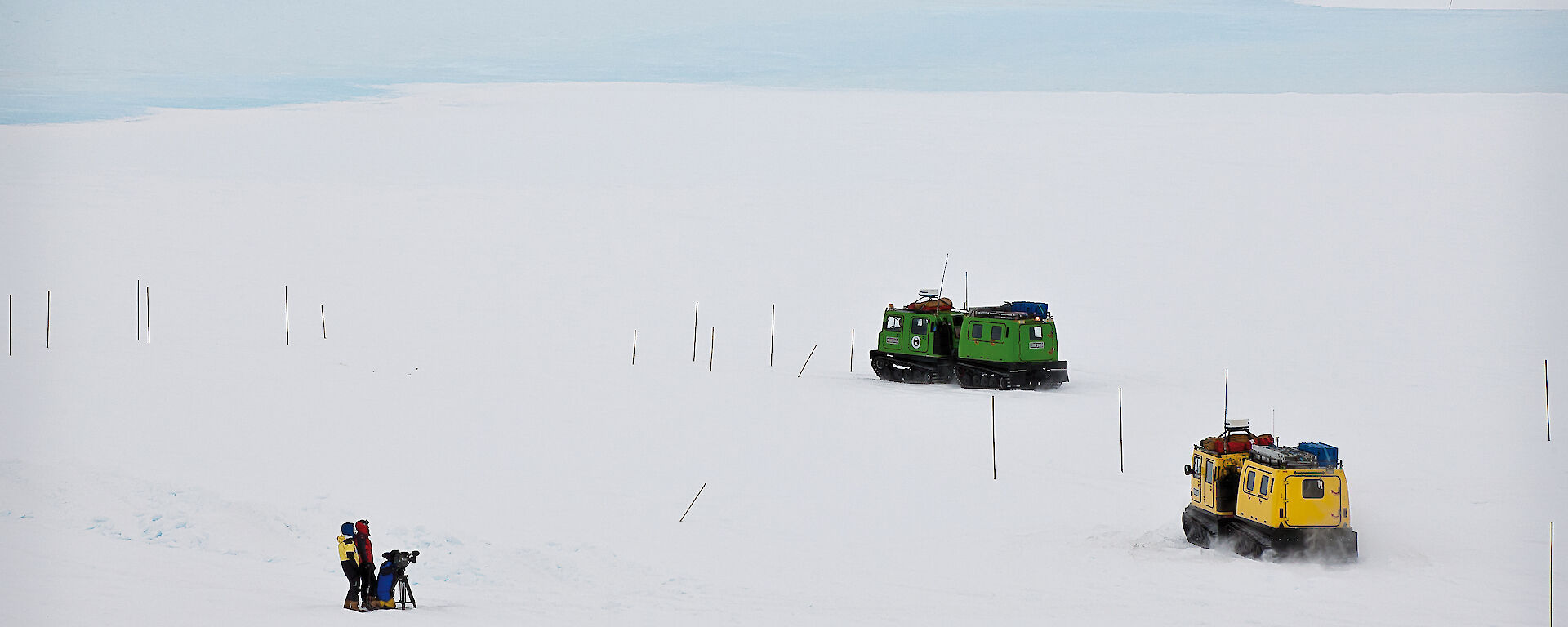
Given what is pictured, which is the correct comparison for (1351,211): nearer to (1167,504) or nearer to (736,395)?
(736,395)

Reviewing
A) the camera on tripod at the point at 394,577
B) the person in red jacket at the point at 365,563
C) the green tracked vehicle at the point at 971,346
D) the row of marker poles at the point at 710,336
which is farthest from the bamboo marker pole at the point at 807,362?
the person in red jacket at the point at 365,563

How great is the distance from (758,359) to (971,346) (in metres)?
5.40

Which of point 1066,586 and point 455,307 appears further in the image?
point 455,307

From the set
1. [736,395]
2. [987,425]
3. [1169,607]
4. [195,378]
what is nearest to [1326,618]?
[1169,607]

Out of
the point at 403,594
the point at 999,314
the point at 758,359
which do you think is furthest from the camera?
the point at 758,359

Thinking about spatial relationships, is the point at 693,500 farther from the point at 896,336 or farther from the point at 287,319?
the point at 287,319

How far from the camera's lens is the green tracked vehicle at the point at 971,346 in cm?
2894

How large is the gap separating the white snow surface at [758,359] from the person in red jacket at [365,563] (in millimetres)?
351

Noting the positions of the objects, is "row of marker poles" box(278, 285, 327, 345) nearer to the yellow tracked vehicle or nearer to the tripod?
the yellow tracked vehicle

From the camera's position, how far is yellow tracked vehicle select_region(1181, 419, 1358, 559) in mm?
16188

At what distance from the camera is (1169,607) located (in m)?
15.2

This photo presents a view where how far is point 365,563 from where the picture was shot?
1359 cm

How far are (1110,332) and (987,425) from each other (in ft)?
46.3

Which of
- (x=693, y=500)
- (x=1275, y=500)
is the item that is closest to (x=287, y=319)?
(x=693, y=500)
